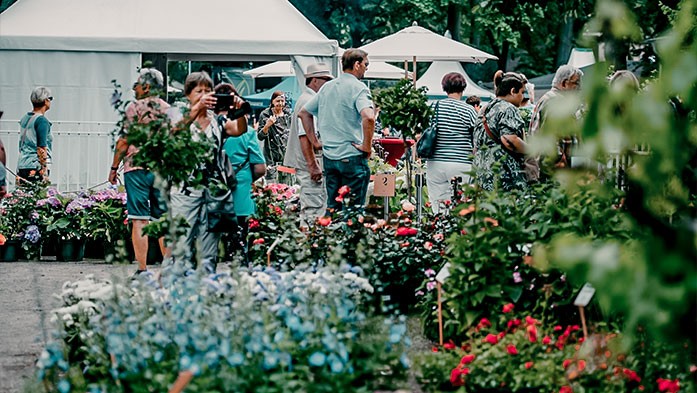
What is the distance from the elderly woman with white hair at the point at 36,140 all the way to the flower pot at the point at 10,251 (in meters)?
0.86

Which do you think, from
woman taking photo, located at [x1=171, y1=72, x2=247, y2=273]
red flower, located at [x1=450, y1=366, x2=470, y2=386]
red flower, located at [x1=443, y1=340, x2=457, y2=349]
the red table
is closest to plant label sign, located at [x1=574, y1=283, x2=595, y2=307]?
red flower, located at [x1=450, y1=366, x2=470, y2=386]

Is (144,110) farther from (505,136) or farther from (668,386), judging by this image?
(668,386)

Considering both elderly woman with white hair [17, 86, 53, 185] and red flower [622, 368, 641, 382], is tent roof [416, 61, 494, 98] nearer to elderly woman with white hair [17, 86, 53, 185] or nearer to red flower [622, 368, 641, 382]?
elderly woman with white hair [17, 86, 53, 185]

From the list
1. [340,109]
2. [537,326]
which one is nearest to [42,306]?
[340,109]

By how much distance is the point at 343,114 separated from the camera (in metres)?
9.91

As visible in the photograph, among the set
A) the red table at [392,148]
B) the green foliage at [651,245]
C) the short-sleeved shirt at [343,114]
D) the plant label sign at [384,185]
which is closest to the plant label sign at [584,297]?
the green foliage at [651,245]

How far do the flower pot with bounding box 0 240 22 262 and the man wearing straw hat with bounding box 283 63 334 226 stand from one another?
113 inches

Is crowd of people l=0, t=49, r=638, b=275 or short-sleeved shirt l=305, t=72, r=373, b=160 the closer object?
crowd of people l=0, t=49, r=638, b=275

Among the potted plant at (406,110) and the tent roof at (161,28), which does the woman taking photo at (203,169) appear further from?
the tent roof at (161,28)

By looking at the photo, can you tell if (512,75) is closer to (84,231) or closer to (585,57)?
(84,231)

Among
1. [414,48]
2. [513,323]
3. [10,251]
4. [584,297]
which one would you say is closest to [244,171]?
[513,323]

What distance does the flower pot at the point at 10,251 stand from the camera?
1205cm

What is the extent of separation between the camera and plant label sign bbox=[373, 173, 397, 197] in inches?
434

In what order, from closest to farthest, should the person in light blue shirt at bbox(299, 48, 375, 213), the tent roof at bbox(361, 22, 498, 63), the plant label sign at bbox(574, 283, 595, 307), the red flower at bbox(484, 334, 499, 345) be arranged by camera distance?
the plant label sign at bbox(574, 283, 595, 307) < the red flower at bbox(484, 334, 499, 345) < the person in light blue shirt at bbox(299, 48, 375, 213) < the tent roof at bbox(361, 22, 498, 63)
